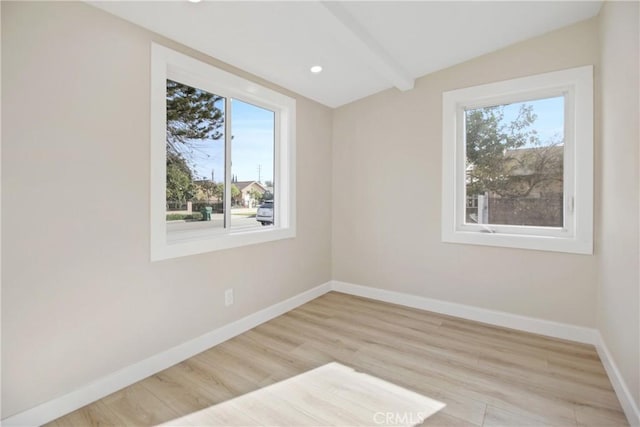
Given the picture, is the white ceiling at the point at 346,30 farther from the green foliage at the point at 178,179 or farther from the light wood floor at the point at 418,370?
the light wood floor at the point at 418,370

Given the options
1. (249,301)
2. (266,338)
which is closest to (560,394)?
(266,338)

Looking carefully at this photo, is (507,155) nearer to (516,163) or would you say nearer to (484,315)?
(516,163)

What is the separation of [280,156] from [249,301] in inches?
57.6

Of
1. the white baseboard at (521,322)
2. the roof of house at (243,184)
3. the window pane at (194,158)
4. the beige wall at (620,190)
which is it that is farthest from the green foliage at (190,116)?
the beige wall at (620,190)

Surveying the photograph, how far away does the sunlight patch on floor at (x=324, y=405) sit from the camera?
1.66 meters

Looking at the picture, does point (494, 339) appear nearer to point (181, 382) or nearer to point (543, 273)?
point (543, 273)

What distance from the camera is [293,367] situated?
7.11 ft

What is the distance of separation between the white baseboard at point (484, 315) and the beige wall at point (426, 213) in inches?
2.2

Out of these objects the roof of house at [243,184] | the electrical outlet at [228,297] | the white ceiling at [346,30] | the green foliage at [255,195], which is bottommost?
the electrical outlet at [228,297]

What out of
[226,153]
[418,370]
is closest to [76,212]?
[226,153]

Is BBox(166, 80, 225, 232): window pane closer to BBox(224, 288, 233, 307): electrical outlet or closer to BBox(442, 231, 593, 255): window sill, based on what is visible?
BBox(224, 288, 233, 307): electrical outlet

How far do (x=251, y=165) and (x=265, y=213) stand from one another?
1.66 ft
